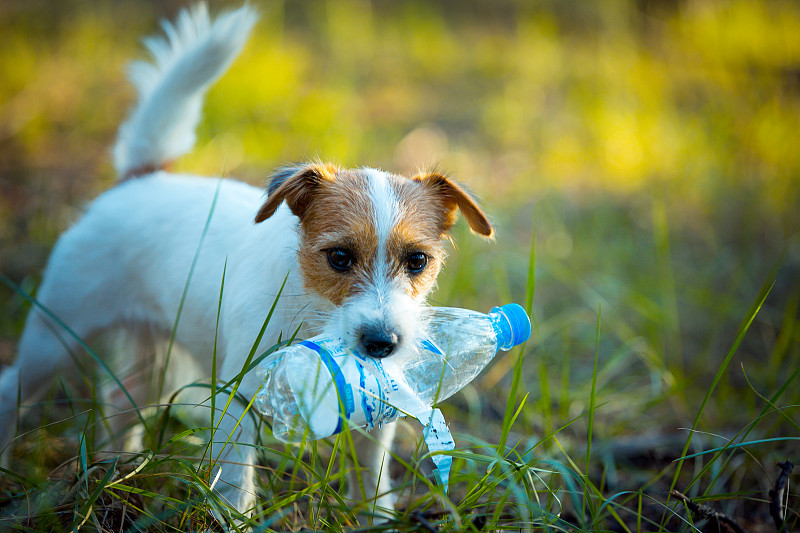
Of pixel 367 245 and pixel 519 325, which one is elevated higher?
pixel 367 245

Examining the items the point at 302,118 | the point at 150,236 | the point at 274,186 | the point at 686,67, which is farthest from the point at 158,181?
the point at 686,67

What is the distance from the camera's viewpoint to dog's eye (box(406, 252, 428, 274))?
208cm

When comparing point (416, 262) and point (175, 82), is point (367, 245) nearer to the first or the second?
point (416, 262)

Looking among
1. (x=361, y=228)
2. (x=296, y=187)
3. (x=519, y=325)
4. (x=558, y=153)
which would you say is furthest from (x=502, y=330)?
(x=558, y=153)

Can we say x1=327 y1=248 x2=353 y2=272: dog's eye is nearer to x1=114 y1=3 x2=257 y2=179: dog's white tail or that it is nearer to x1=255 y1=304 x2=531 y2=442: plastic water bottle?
x1=255 y1=304 x2=531 y2=442: plastic water bottle

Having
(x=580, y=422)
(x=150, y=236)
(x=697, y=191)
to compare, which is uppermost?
(x=150, y=236)

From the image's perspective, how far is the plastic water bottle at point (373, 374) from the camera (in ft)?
5.48

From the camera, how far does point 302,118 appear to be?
6.36 m

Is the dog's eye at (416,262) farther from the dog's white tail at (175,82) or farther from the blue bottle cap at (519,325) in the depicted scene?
the dog's white tail at (175,82)

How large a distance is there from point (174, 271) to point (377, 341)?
1.22 metres

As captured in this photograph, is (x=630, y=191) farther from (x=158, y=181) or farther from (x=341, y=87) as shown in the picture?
(x=158, y=181)

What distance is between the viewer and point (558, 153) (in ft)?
21.5

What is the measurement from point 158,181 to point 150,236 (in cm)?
40

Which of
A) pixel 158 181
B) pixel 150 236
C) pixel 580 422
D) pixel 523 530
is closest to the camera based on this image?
pixel 523 530
